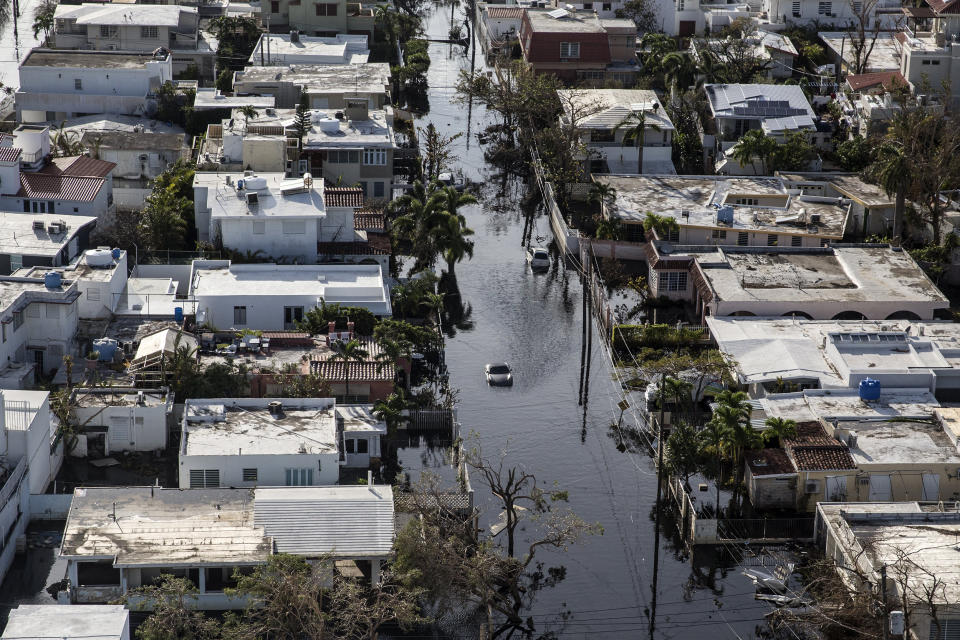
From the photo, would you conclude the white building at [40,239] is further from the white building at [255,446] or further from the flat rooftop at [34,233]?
the white building at [255,446]

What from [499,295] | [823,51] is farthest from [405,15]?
[499,295]

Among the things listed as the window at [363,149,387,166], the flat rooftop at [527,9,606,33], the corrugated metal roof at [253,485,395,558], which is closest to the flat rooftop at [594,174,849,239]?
the window at [363,149,387,166]

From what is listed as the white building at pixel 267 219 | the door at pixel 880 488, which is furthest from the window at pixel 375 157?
the door at pixel 880 488

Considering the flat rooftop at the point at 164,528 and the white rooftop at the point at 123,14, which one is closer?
the flat rooftop at the point at 164,528

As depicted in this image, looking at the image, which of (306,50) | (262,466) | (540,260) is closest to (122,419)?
(262,466)

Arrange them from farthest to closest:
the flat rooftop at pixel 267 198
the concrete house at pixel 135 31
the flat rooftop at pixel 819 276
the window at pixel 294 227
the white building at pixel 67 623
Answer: the concrete house at pixel 135 31, the window at pixel 294 227, the flat rooftop at pixel 267 198, the flat rooftop at pixel 819 276, the white building at pixel 67 623

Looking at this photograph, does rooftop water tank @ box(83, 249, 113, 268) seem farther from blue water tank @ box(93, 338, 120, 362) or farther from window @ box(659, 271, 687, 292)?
window @ box(659, 271, 687, 292)

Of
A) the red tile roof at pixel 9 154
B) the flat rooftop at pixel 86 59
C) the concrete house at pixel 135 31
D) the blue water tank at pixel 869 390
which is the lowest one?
the blue water tank at pixel 869 390
